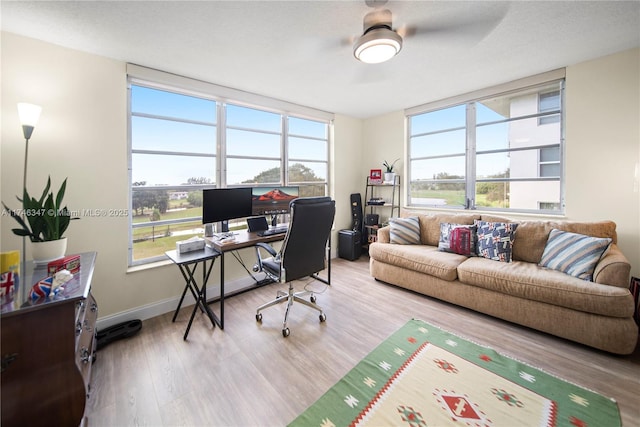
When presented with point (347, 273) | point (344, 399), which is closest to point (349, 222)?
point (347, 273)

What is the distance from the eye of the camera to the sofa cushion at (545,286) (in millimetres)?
1889

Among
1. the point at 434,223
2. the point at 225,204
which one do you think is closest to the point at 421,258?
the point at 434,223

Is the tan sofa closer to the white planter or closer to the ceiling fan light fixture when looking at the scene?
the ceiling fan light fixture

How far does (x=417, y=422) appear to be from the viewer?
4.66ft

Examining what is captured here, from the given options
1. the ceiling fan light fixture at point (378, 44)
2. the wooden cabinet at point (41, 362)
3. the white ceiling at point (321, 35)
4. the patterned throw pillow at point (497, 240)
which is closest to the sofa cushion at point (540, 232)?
the patterned throw pillow at point (497, 240)

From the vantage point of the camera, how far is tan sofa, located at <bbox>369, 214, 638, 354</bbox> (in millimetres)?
1916

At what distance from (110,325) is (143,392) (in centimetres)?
Answer: 108

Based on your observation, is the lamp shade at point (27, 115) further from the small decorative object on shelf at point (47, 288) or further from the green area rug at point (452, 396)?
the green area rug at point (452, 396)

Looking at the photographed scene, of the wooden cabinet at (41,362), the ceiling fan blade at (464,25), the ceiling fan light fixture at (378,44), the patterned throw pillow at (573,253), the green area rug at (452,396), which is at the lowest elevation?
the green area rug at (452,396)

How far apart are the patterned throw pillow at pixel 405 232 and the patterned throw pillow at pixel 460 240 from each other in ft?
1.28

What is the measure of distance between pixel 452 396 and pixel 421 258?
153 cm

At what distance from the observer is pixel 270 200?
325cm

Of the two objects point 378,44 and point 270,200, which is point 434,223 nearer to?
point 270,200

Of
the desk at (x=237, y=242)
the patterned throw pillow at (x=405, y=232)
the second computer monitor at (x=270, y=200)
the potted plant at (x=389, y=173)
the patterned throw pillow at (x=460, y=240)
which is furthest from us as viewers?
the potted plant at (x=389, y=173)
